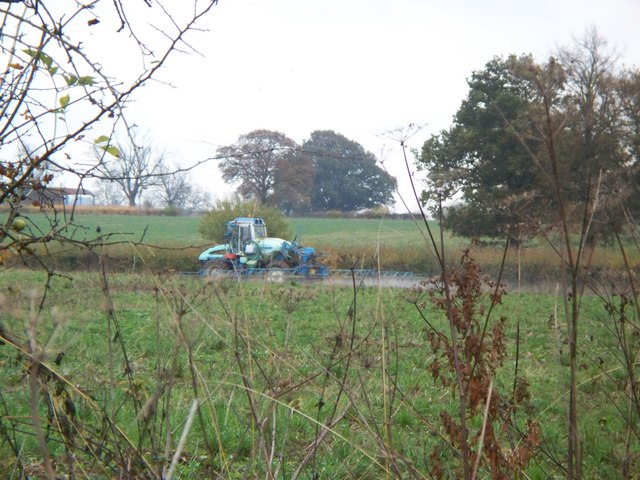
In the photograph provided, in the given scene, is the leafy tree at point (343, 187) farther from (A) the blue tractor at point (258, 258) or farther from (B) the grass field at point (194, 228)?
(A) the blue tractor at point (258, 258)

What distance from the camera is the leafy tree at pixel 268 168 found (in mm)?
2912

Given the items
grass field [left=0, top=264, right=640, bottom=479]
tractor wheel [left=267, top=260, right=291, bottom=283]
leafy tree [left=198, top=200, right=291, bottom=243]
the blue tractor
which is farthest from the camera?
leafy tree [left=198, top=200, right=291, bottom=243]

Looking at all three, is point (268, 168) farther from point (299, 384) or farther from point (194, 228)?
point (194, 228)

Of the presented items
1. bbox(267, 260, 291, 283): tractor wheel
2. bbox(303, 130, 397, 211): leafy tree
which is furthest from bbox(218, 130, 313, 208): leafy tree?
A: bbox(303, 130, 397, 211): leafy tree

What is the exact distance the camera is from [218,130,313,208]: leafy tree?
9.55ft

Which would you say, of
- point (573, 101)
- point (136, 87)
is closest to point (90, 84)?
point (136, 87)

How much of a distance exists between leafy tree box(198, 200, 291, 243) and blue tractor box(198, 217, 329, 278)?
6.72m

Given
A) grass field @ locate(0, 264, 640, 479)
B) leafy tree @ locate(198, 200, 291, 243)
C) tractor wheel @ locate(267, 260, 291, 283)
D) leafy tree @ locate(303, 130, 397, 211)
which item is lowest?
grass field @ locate(0, 264, 640, 479)

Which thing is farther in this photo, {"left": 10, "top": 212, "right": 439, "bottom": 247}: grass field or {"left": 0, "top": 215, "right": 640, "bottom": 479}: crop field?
{"left": 10, "top": 212, "right": 439, "bottom": 247}: grass field

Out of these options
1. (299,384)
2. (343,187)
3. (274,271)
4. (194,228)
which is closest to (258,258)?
(274,271)

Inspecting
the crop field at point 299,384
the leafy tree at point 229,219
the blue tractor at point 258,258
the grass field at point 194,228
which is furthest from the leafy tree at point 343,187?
the crop field at point 299,384

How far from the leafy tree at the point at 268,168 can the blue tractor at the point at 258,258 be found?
0.99 feet

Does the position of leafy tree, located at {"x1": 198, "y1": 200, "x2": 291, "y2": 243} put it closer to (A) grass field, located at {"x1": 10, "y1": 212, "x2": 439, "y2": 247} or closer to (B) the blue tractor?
(A) grass field, located at {"x1": 10, "y1": 212, "x2": 439, "y2": 247}

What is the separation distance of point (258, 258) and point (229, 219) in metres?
28.5
